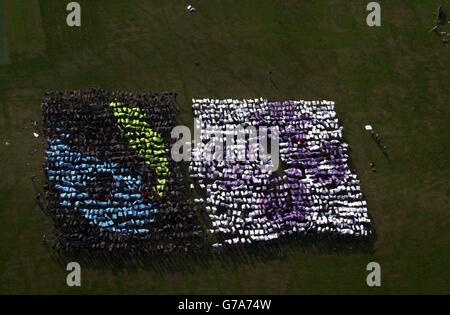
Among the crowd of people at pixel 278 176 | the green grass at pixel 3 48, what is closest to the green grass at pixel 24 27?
the green grass at pixel 3 48

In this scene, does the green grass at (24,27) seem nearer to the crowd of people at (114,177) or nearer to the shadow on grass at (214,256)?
the crowd of people at (114,177)

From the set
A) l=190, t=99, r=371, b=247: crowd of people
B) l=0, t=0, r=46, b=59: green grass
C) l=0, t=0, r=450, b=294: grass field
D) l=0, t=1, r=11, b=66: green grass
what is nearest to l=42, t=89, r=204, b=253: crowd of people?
l=0, t=0, r=450, b=294: grass field

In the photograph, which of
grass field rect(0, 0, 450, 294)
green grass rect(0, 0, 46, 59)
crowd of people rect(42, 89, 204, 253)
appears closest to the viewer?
crowd of people rect(42, 89, 204, 253)

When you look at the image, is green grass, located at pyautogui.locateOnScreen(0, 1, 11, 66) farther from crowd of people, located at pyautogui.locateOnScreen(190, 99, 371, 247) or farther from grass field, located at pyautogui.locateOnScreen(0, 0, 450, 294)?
crowd of people, located at pyautogui.locateOnScreen(190, 99, 371, 247)

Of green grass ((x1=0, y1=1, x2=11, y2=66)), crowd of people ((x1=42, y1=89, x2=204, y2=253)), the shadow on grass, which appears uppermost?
green grass ((x1=0, y1=1, x2=11, y2=66))
